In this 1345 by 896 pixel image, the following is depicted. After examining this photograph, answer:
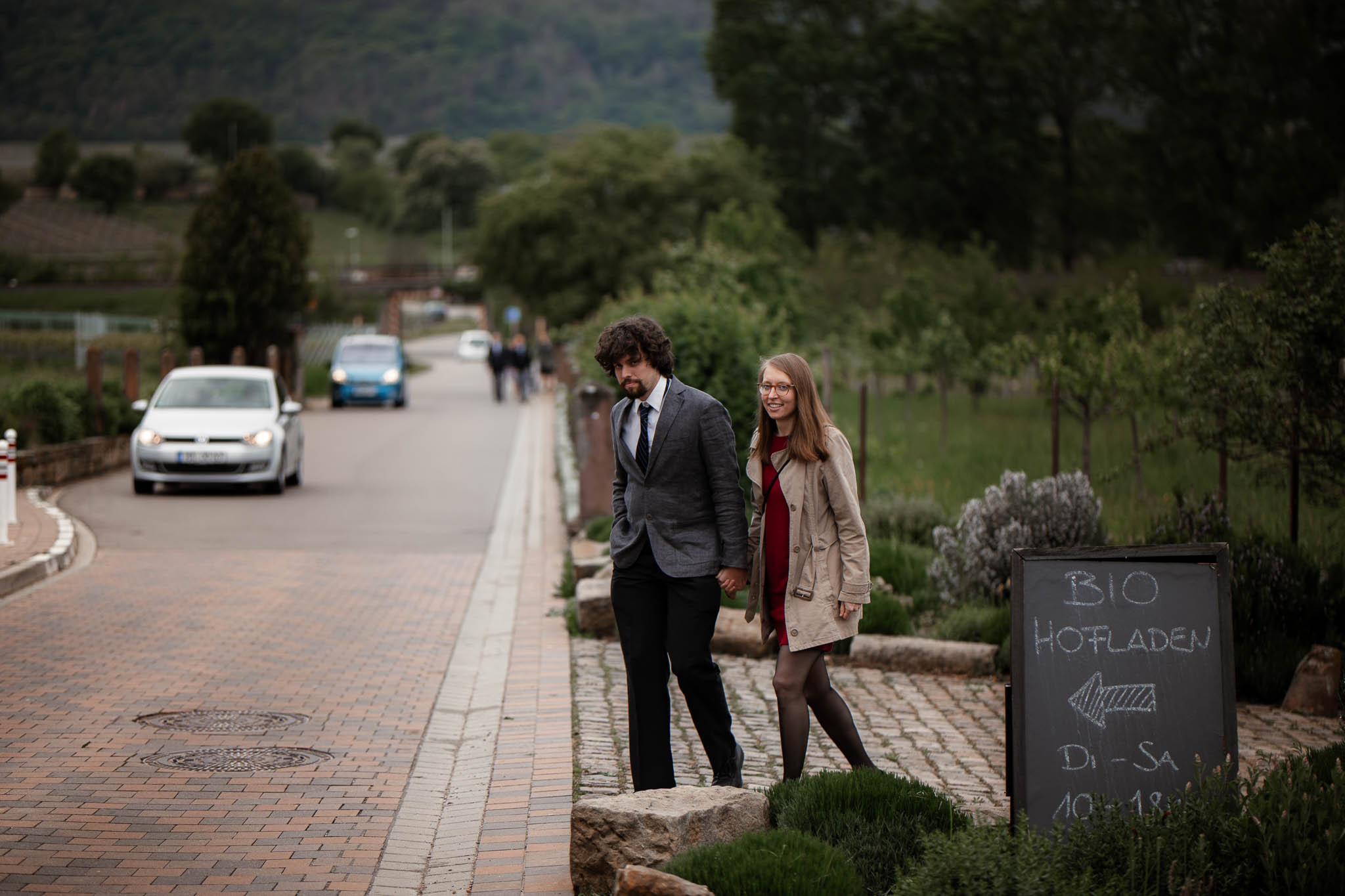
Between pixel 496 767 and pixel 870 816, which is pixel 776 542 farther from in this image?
pixel 496 767

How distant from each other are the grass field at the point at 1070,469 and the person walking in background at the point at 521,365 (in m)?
15.8

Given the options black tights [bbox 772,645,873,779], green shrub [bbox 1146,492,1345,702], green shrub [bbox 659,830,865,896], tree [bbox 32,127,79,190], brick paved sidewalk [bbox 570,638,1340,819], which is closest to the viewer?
green shrub [bbox 659,830,865,896]

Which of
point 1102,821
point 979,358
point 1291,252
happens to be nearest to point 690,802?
point 1102,821

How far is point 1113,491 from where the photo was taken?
14.3 meters

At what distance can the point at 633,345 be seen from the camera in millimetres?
5367

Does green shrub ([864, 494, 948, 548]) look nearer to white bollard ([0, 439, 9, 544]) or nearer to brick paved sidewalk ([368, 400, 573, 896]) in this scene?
brick paved sidewalk ([368, 400, 573, 896])

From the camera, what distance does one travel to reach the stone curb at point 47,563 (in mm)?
10977

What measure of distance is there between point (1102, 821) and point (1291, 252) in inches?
242

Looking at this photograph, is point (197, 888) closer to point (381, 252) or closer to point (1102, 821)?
point (1102, 821)

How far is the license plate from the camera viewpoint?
720 inches

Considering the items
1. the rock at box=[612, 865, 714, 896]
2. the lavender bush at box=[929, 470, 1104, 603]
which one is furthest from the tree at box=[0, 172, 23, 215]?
the rock at box=[612, 865, 714, 896]

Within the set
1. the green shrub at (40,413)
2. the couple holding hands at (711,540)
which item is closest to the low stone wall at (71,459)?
the green shrub at (40,413)

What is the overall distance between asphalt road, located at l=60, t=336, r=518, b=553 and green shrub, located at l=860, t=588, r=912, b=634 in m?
5.84

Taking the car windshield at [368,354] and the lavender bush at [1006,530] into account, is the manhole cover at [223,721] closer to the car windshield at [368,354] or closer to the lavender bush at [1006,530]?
the lavender bush at [1006,530]
